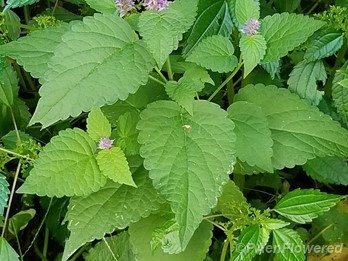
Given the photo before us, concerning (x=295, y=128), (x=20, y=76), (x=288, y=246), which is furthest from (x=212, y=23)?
(x=20, y=76)

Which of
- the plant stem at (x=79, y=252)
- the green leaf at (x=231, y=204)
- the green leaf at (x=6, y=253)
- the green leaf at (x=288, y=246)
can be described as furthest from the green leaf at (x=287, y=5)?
the green leaf at (x=6, y=253)

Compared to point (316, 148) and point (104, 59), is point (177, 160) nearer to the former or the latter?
point (104, 59)

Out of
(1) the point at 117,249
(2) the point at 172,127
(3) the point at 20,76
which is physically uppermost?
(2) the point at 172,127

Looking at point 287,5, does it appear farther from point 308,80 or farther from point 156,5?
point 156,5

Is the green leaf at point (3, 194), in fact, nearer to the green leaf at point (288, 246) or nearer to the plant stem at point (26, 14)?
the green leaf at point (288, 246)

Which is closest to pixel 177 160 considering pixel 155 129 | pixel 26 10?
pixel 155 129

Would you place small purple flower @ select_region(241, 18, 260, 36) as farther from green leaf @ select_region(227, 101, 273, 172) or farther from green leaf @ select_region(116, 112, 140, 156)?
green leaf @ select_region(116, 112, 140, 156)

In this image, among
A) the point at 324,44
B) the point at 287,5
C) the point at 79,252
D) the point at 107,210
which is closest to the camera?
the point at 107,210
